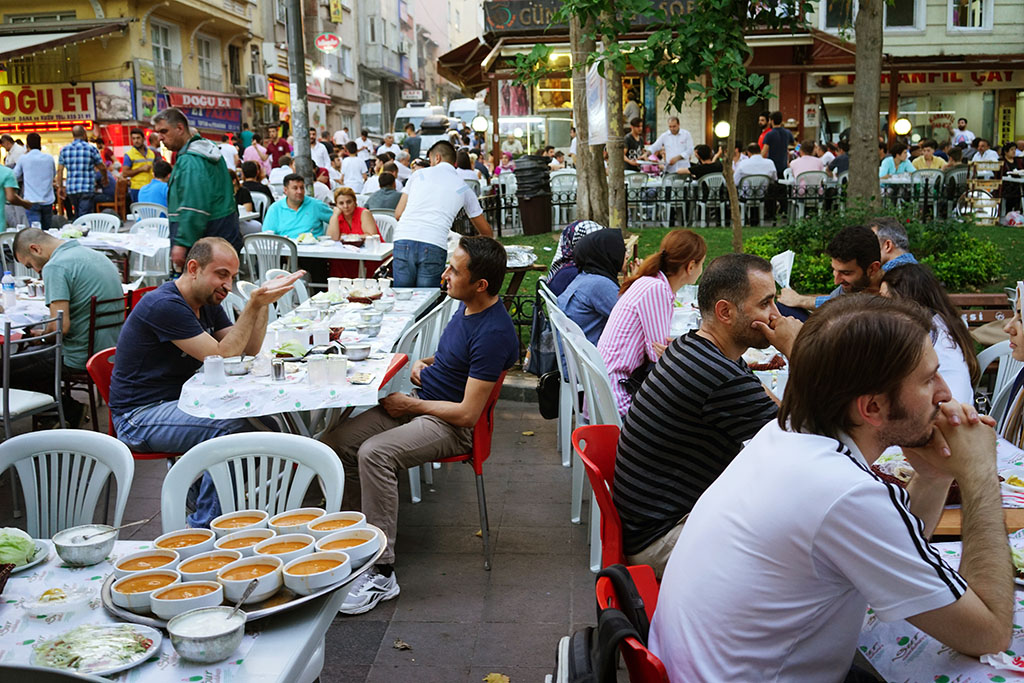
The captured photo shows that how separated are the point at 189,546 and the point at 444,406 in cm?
216

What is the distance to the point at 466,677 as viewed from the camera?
3641mm

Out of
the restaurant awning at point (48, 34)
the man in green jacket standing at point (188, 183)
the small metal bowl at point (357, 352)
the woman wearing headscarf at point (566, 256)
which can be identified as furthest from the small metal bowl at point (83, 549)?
the restaurant awning at point (48, 34)

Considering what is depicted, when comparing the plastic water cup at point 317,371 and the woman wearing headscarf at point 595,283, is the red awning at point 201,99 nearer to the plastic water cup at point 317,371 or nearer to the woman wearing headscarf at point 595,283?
the woman wearing headscarf at point 595,283

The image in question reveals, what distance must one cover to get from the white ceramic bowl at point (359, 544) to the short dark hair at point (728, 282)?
150cm

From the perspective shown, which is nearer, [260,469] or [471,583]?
[260,469]

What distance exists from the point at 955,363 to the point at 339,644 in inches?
105

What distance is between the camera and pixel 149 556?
250 cm

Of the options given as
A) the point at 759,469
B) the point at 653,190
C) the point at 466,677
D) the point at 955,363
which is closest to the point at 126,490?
the point at 466,677

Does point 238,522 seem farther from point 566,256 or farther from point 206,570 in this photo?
point 566,256

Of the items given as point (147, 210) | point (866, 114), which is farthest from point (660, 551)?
point (147, 210)

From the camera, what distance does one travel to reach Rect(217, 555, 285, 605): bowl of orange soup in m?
2.27

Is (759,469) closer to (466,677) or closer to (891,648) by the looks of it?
(891,648)

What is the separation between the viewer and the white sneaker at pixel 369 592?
418 centimetres

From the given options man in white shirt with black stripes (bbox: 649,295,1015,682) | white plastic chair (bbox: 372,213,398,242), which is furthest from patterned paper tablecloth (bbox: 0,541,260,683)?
white plastic chair (bbox: 372,213,398,242)
